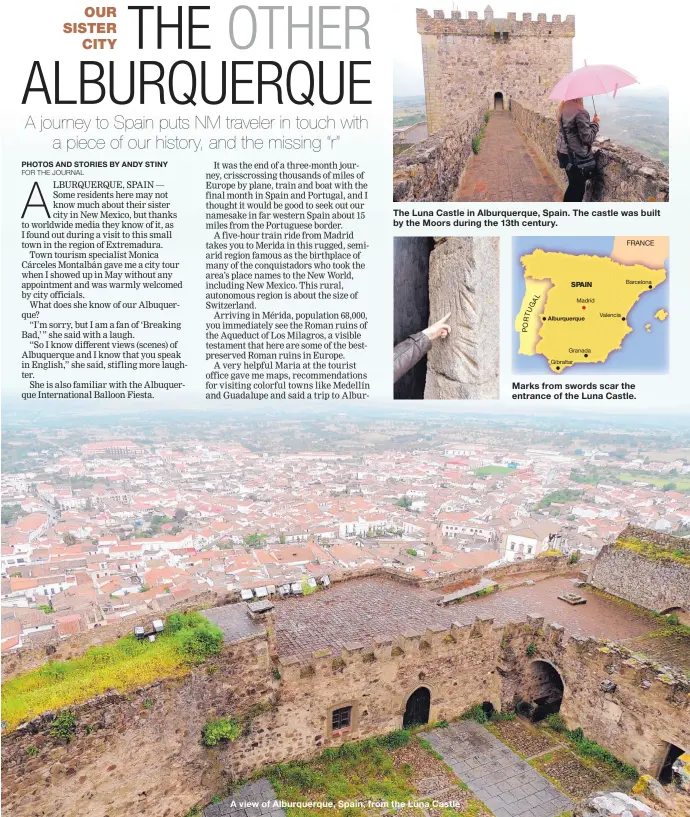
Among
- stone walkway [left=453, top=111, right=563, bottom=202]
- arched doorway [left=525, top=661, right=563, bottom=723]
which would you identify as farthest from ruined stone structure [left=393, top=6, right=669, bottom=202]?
arched doorway [left=525, top=661, right=563, bottom=723]

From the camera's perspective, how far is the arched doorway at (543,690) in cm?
1421

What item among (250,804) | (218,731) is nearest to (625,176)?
(218,731)

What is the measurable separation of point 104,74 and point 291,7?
312 cm

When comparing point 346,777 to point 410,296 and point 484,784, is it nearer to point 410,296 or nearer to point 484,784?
point 484,784

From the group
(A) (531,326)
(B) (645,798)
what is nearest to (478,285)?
(A) (531,326)

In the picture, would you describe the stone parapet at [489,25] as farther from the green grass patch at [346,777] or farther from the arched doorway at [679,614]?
the green grass patch at [346,777]

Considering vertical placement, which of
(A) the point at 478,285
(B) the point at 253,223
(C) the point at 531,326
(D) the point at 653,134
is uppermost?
(D) the point at 653,134

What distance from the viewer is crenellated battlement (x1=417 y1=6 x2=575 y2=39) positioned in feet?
77.6

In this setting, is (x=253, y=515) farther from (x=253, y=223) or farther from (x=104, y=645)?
(x=253, y=223)

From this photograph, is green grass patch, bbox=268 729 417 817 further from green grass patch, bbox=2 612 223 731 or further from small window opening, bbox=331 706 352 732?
green grass patch, bbox=2 612 223 731

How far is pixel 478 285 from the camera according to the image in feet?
31.9

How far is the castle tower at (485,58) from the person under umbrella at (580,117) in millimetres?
15982

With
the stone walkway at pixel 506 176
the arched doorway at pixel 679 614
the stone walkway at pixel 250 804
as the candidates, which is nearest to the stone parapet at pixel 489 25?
the stone walkway at pixel 506 176

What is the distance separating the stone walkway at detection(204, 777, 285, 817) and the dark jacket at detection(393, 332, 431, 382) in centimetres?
833
